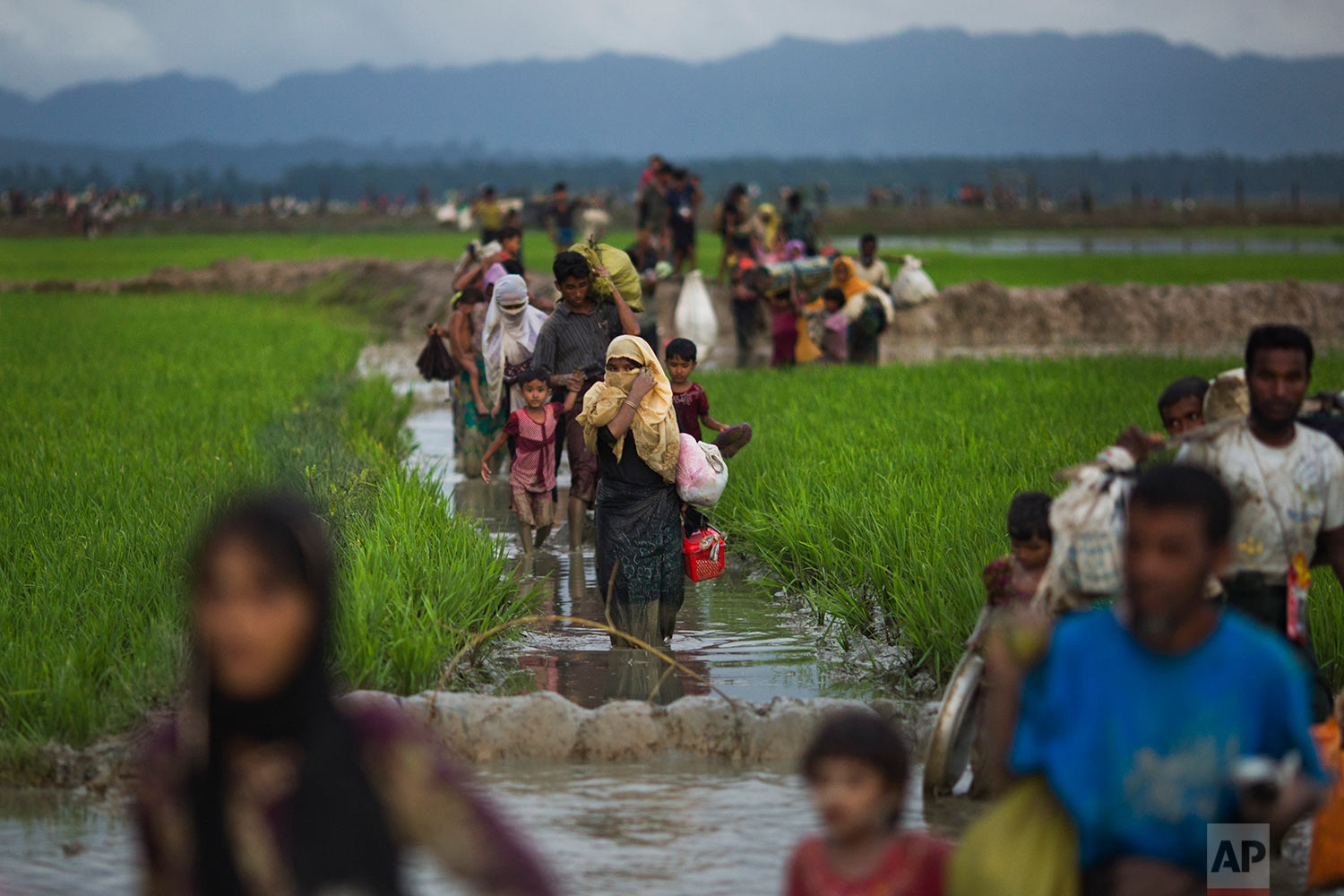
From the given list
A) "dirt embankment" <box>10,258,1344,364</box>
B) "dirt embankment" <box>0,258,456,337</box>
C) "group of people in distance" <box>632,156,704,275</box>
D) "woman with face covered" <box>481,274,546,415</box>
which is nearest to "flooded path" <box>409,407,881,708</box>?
"woman with face covered" <box>481,274,546,415</box>

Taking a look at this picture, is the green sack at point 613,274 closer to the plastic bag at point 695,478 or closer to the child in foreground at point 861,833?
the plastic bag at point 695,478

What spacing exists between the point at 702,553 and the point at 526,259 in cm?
2774

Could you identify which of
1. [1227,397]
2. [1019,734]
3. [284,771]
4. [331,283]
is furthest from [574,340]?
[331,283]

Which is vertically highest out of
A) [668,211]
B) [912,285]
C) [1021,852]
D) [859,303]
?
[668,211]

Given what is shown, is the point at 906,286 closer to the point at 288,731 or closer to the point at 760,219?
the point at 760,219

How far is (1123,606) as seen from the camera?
240cm

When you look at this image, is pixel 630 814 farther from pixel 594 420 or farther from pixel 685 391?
pixel 685 391

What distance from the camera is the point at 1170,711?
7.68ft

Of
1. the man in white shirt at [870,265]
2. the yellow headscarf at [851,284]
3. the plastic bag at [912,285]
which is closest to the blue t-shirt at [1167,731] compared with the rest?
A: the yellow headscarf at [851,284]

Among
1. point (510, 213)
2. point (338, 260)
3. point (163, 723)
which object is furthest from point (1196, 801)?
point (338, 260)

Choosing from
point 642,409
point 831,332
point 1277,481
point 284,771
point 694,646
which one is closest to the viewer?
point 284,771

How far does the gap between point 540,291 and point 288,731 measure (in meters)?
21.4

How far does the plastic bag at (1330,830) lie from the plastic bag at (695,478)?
9.92 ft

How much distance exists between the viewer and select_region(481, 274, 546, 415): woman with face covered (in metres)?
8.42
